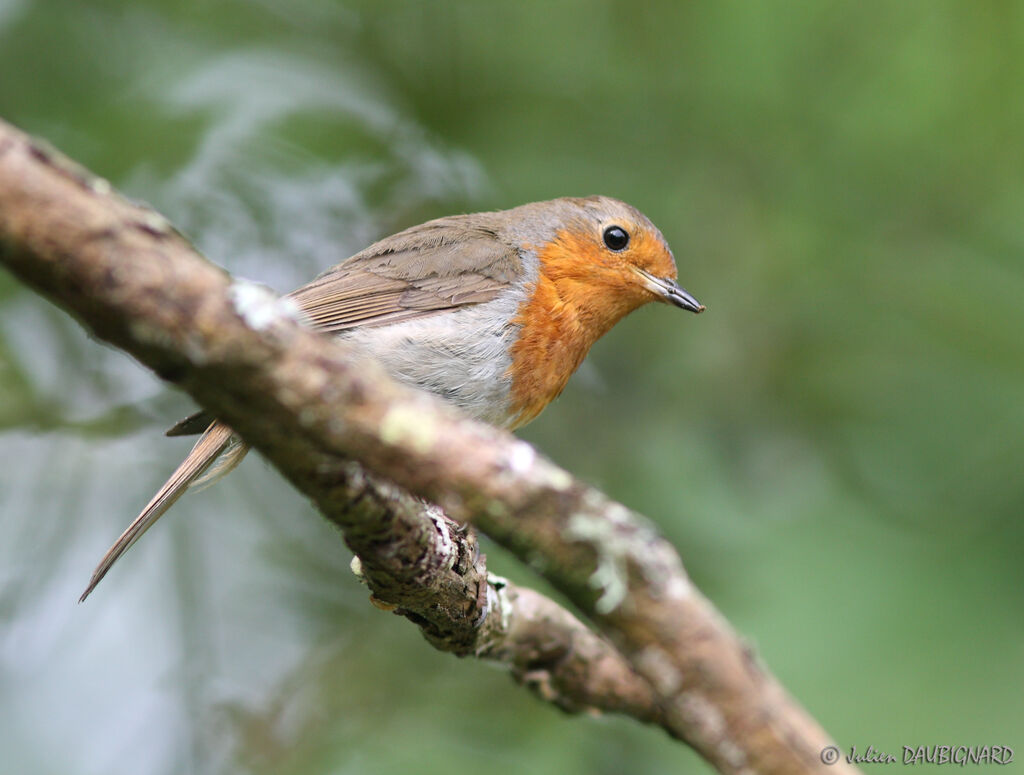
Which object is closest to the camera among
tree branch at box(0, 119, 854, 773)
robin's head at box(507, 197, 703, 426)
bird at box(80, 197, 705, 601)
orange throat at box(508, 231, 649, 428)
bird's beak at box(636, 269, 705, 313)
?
tree branch at box(0, 119, 854, 773)

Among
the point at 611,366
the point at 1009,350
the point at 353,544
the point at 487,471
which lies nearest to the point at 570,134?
the point at 611,366

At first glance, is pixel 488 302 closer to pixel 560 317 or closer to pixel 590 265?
pixel 560 317

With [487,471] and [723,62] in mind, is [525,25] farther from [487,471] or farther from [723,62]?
[487,471]

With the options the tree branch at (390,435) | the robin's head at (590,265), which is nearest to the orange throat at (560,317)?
the robin's head at (590,265)

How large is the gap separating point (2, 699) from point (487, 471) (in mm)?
4379

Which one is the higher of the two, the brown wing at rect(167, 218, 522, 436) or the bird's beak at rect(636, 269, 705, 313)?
the bird's beak at rect(636, 269, 705, 313)

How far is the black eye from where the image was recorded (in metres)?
4.78

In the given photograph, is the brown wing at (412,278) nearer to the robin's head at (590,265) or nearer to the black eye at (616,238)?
the robin's head at (590,265)

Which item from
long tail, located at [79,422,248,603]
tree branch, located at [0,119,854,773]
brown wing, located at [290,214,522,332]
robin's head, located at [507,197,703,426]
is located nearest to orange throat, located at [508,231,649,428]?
robin's head, located at [507,197,703,426]

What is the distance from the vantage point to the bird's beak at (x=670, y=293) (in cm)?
463

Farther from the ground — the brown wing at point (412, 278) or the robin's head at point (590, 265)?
the robin's head at point (590, 265)

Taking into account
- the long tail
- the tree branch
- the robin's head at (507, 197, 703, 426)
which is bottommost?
→ the tree branch

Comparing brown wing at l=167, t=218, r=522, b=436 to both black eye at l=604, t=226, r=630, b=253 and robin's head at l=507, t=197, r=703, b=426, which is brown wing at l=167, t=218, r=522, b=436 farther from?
black eye at l=604, t=226, r=630, b=253

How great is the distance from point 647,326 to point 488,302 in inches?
49.8
